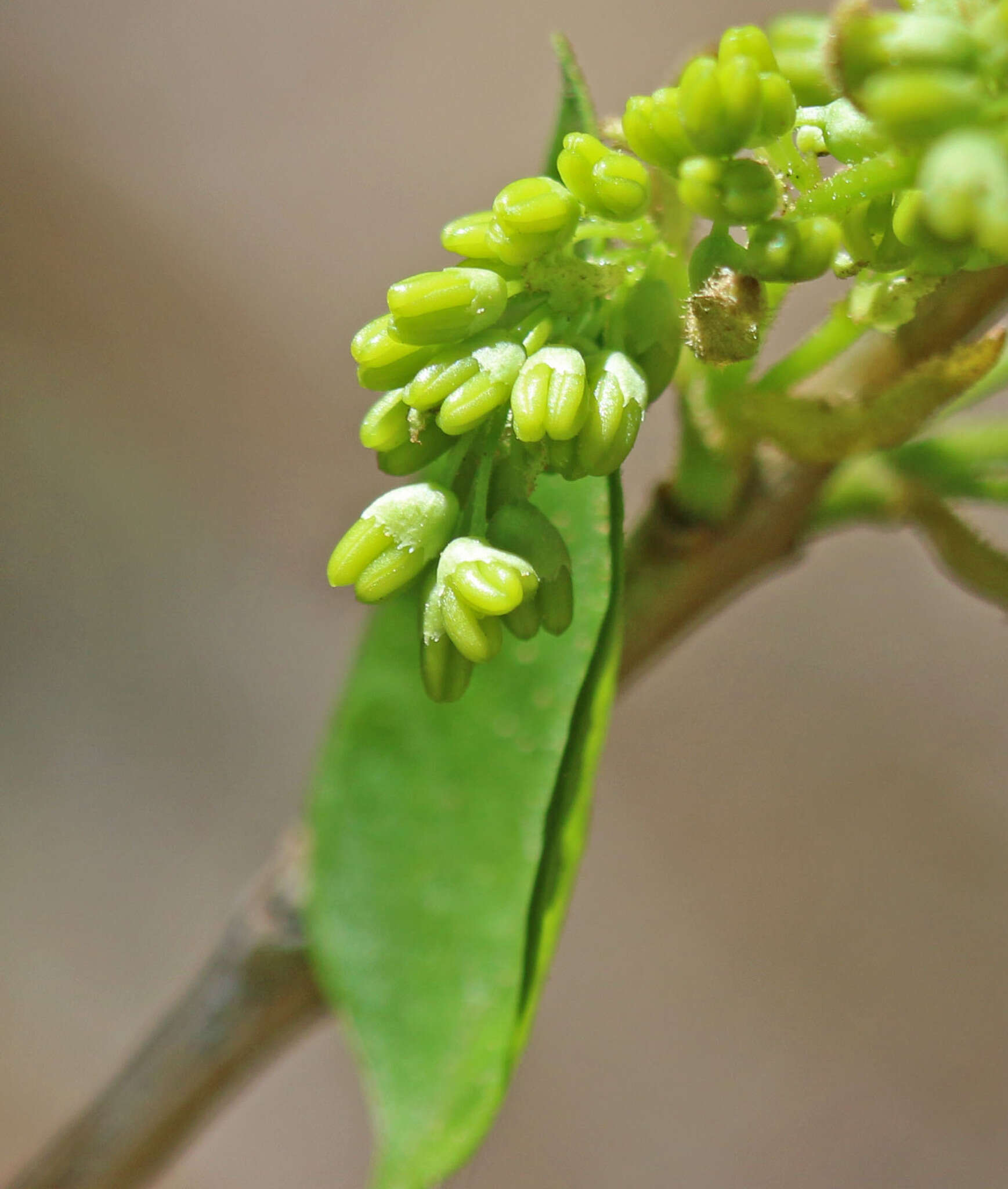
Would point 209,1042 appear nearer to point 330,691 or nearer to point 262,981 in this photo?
point 262,981

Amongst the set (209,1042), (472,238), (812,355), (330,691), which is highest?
(472,238)

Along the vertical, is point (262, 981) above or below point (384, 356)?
below

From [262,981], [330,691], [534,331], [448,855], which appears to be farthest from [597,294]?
[330,691]

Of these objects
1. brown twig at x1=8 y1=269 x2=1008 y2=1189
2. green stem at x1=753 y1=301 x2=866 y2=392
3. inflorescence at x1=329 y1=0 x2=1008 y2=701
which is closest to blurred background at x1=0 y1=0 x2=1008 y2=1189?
brown twig at x1=8 y1=269 x2=1008 y2=1189

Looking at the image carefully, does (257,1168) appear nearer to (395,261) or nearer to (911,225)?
(395,261)

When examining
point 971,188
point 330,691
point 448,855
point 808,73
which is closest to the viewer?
point 971,188

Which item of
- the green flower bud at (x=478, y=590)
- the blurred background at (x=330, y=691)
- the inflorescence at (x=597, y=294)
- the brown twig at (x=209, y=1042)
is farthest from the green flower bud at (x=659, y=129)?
the blurred background at (x=330, y=691)

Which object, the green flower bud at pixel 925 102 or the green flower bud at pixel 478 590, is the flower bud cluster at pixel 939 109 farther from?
the green flower bud at pixel 478 590

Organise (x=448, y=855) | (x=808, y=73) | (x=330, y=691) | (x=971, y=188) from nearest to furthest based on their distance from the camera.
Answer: (x=971, y=188) < (x=808, y=73) < (x=448, y=855) < (x=330, y=691)
